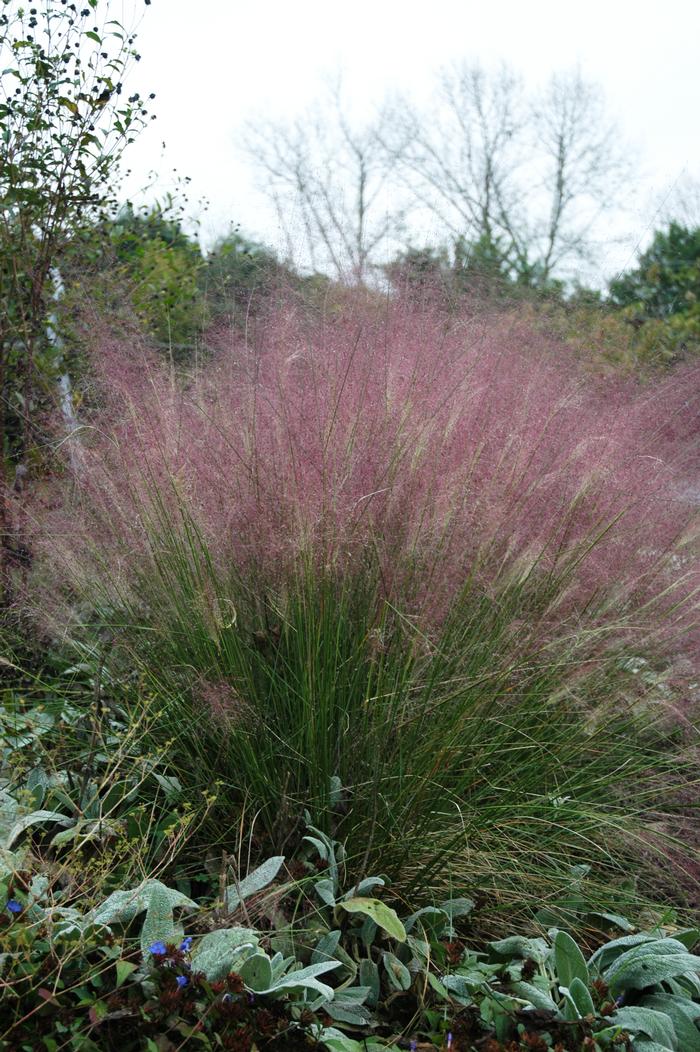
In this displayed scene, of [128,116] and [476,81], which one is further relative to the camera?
[476,81]

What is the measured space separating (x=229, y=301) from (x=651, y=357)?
1.74 m

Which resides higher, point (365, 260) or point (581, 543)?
point (365, 260)

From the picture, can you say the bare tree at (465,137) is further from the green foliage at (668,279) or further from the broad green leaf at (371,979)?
the broad green leaf at (371,979)

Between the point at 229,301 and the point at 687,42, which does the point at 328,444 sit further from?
the point at 687,42

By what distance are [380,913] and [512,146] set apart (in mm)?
16141

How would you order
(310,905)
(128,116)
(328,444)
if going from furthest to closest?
(128,116), (328,444), (310,905)

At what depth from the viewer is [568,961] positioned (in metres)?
1.85

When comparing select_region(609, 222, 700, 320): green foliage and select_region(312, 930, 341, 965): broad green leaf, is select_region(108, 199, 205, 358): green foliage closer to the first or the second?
select_region(609, 222, 700, 320): green foliage

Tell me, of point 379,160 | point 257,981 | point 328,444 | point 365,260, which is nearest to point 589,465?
point 328,444

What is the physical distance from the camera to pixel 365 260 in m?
2.90

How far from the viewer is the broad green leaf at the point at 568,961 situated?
1847 millimetres

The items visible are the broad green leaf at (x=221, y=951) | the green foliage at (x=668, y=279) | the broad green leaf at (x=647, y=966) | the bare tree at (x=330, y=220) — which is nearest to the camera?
the broad green leaf at (x=221, y=951)

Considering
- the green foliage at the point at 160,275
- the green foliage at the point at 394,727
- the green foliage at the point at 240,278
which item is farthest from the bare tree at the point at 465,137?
the green foliage at the point at 394,727

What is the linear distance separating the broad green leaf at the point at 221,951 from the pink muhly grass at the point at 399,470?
0.76 meters
